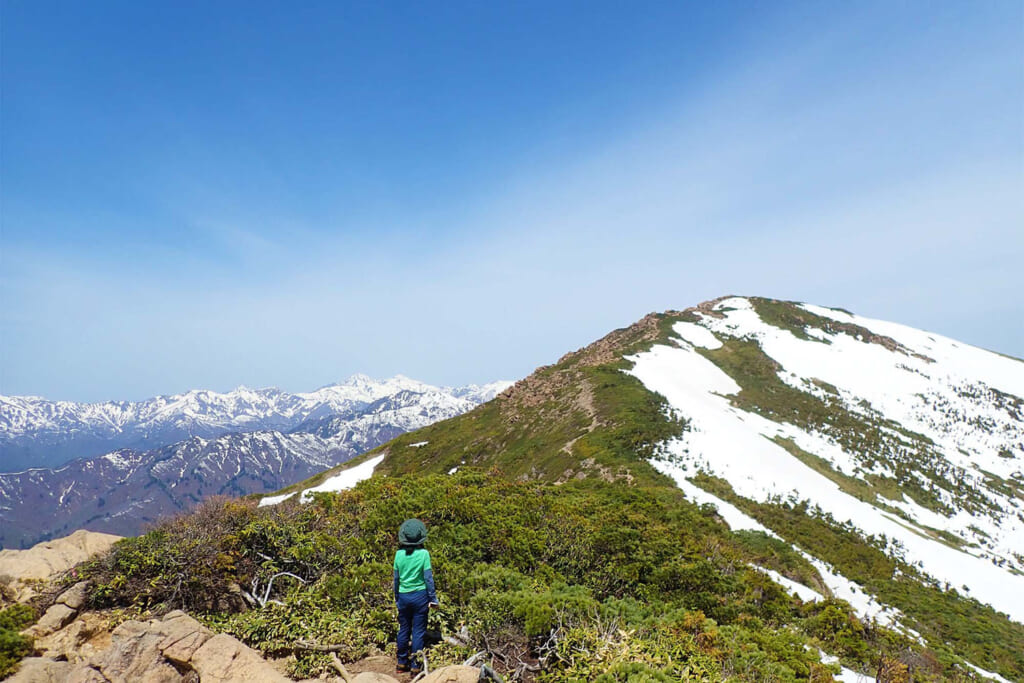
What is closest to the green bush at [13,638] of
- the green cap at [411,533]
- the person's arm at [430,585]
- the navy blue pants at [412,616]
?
the navy blue pants at [412,616]

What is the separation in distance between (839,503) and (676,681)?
24.1m

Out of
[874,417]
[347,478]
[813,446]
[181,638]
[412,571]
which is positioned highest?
[181,638]

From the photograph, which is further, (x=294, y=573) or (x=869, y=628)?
(x=869, y=628)

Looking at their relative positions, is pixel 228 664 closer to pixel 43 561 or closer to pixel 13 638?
pixel 13 638

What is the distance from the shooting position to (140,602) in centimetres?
834

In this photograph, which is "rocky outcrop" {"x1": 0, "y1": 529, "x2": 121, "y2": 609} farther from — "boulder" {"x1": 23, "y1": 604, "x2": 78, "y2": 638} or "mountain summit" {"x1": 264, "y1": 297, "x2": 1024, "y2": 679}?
"mountain summit" {"x1": 264, "y1": 297, "x2": 1024, "y2": 679}

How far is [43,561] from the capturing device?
408 inches

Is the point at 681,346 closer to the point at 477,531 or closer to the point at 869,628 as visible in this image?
the point at 869,628

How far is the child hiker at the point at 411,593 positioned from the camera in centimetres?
698

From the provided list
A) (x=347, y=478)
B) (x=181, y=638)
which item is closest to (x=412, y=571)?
(x=181, y=638)

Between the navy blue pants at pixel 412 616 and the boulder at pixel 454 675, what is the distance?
4.02 feet

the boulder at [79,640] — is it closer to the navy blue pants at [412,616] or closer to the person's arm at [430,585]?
the navy blue pants at [412,616]

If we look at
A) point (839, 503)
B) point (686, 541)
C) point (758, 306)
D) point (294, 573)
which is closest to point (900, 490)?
point (839, 503)

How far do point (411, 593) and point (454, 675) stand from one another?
1553mm
